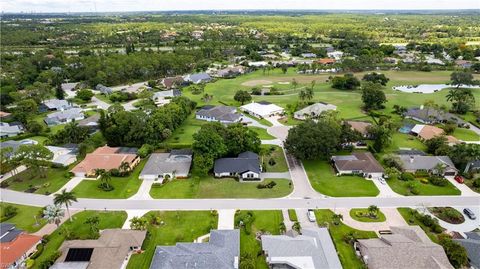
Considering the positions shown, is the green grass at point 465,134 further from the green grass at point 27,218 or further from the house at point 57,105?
the house at point 57,105

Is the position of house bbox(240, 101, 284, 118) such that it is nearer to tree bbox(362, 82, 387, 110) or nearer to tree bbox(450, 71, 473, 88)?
tree bbox(362, 82, 387, 110)

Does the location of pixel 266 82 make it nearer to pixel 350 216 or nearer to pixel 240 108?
pixel 240 108

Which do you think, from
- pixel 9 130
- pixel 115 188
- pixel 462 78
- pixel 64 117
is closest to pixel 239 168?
pixel 115 188

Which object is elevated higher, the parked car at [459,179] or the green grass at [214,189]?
the parked car at [459,179]

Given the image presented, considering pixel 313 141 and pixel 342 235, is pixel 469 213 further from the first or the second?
pixel 313 141

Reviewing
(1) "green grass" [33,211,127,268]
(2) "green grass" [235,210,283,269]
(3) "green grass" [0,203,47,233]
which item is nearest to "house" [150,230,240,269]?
(2) "green grass" [235,210,283,269]

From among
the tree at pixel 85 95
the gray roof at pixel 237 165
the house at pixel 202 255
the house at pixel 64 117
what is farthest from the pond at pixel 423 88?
the tree at pixel 85 95
